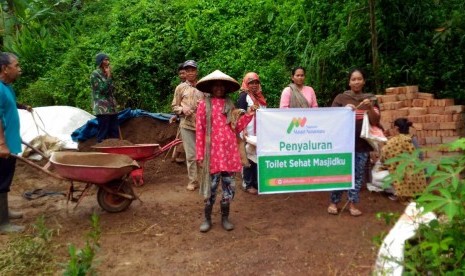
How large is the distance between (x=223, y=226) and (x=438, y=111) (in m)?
3.82

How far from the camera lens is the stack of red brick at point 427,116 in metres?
6.79

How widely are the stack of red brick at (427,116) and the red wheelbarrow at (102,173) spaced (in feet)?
12.5

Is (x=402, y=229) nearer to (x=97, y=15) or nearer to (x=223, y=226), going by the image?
(x=223, y=226)

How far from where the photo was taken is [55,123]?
8750 millimetres

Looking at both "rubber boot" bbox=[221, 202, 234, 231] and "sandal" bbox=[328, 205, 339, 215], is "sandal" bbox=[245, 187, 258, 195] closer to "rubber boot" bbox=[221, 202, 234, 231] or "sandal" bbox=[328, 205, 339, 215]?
"sandal" bbox=[328, 205, 339, 215]

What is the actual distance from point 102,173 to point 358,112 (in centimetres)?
301

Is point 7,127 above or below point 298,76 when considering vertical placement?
below

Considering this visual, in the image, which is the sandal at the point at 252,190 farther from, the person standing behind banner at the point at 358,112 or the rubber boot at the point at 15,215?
the rubber boot at the point at 15,215

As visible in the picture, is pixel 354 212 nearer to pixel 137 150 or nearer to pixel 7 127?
pixel 137 150

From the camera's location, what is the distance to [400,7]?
846 cm

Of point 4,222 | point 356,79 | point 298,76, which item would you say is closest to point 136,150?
point 4,222

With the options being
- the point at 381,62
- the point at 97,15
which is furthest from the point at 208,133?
the point at 97,15

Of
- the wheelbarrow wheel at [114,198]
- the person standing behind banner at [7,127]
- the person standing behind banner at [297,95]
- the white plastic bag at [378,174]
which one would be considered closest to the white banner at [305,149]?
the person standing behind banner at [297,95]

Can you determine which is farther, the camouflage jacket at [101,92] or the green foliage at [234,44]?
the green foliage at [234,44]
